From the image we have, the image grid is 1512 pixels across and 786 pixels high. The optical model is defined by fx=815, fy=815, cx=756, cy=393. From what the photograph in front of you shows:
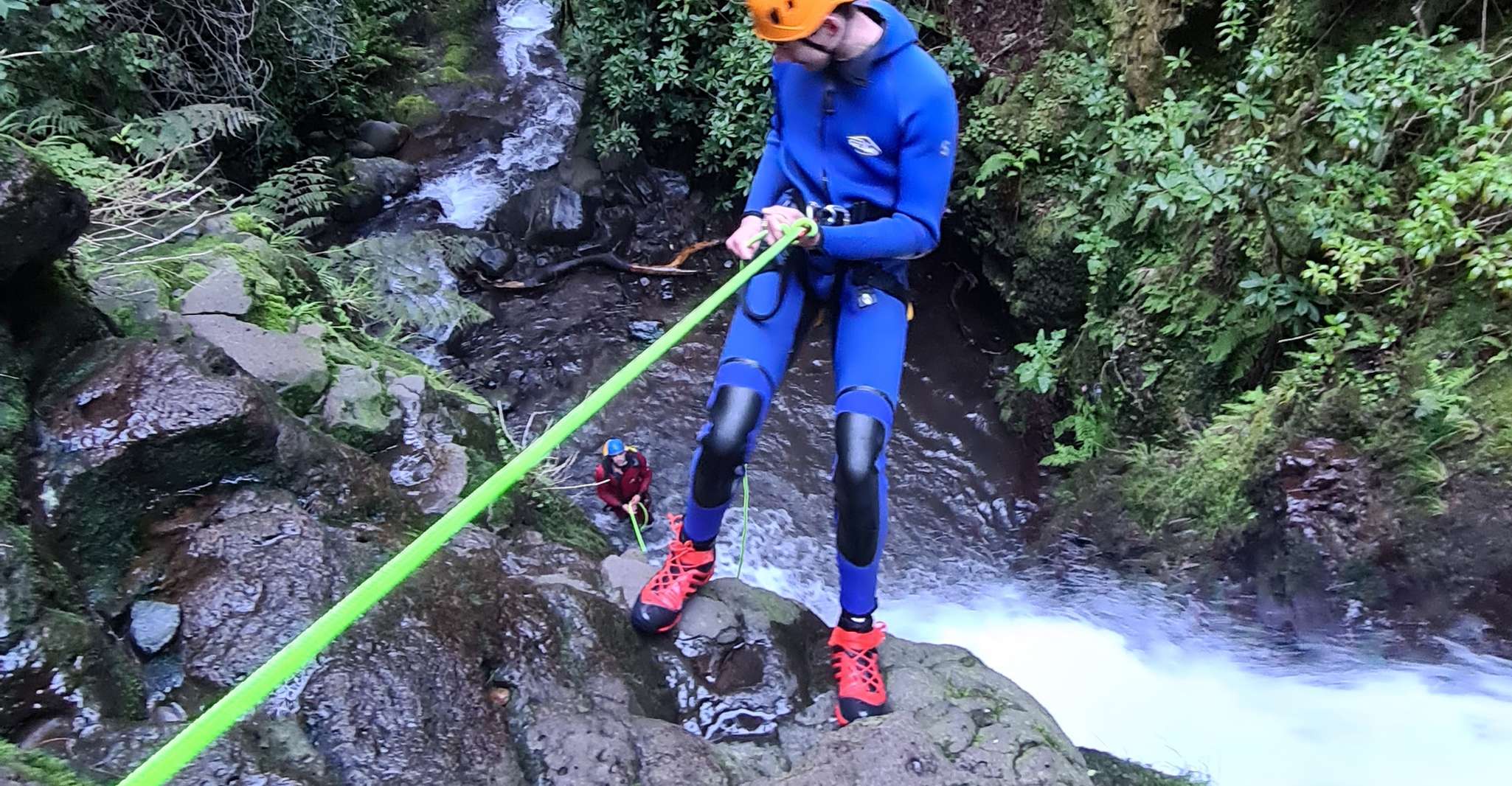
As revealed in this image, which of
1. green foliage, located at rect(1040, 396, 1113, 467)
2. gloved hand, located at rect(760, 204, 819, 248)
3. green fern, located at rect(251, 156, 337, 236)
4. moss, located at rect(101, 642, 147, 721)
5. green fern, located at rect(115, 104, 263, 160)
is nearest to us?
moss, located at rect(101, 642, 147, 721)

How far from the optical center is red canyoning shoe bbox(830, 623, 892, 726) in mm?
3010

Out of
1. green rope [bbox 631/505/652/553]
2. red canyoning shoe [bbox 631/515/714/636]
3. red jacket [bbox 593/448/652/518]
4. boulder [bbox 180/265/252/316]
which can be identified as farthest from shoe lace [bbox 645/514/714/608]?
boulder [bbox 180/265/252/316]

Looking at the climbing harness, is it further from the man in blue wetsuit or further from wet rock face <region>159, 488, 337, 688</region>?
wet rock face <region>159, 488, 337, 688</region>

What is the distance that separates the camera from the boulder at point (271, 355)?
12.7ft

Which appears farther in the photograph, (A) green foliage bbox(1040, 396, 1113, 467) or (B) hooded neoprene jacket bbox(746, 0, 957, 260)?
(A) green foliage bbox(1040, 396, 1113, 467)

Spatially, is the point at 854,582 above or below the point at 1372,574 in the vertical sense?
below

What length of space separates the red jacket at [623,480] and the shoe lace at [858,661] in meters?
2.39

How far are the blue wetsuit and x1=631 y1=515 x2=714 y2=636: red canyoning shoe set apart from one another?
88mm

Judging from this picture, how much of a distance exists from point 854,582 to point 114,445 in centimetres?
263

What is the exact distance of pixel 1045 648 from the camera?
4.54 m

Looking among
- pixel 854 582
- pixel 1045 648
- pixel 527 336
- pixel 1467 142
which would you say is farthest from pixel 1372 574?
pixel 527 336

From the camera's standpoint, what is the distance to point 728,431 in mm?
2959

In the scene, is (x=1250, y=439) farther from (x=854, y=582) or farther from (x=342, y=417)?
(x=342, y=417)

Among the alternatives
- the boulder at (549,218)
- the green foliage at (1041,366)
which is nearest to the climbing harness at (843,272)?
the green foliage at (1041,366)
